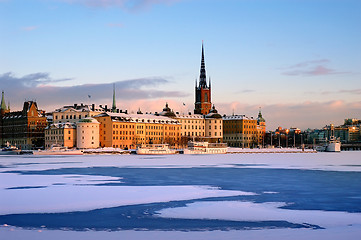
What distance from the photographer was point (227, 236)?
51.7 feet

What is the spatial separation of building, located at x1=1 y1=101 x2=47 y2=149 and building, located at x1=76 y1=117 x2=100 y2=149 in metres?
28.0

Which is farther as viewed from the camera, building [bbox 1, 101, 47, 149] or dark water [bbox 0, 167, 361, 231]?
building [bbox 1, 101, 47, 149]

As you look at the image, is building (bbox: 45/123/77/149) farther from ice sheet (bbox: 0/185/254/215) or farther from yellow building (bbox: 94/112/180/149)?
ice sheet (bbox: 0/185/254/215)

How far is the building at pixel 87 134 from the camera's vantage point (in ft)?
443

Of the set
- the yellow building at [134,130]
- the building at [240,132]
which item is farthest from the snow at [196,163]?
the building at [240,132]

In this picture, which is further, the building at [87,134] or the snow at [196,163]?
the building at [87,134]

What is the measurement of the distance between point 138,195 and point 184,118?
154419 mm

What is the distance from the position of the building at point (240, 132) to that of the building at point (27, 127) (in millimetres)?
63566

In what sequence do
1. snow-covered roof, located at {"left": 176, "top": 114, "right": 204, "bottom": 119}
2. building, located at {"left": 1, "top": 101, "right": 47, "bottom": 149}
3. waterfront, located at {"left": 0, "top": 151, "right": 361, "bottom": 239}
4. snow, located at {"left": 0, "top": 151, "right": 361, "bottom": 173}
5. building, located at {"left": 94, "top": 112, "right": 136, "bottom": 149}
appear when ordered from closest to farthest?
waterfront, located at {"left": 0, "top": 151, "right": 361, "bottom": 239} < snow, located at {"left": 0, "top": 151, "right": 361, "bottom": 173} < building, located at {"left": 94, "top": 112, "right": 136, "bottom": 149} < building, located at {"left": 1, "top": 101, "right": 47, "bottom": 149} < snow-covered roof, located at {"left": 176, "top": 114, "right": 204, "bottom": 119}

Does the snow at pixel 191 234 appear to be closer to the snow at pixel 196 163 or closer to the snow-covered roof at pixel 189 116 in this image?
the snow at pixel 196 163

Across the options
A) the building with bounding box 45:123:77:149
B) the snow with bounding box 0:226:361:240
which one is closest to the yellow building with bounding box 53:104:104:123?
the building with bounding box 45:123:77:149

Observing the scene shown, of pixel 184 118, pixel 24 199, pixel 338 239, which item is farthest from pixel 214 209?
pixel 184 118

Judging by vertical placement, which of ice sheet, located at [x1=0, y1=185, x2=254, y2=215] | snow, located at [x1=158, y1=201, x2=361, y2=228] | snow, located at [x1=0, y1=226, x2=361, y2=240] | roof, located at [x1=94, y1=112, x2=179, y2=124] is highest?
roof, located at [x1=94, y1=112, x2=179, y2=124]

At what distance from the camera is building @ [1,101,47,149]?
16200 centimetres
